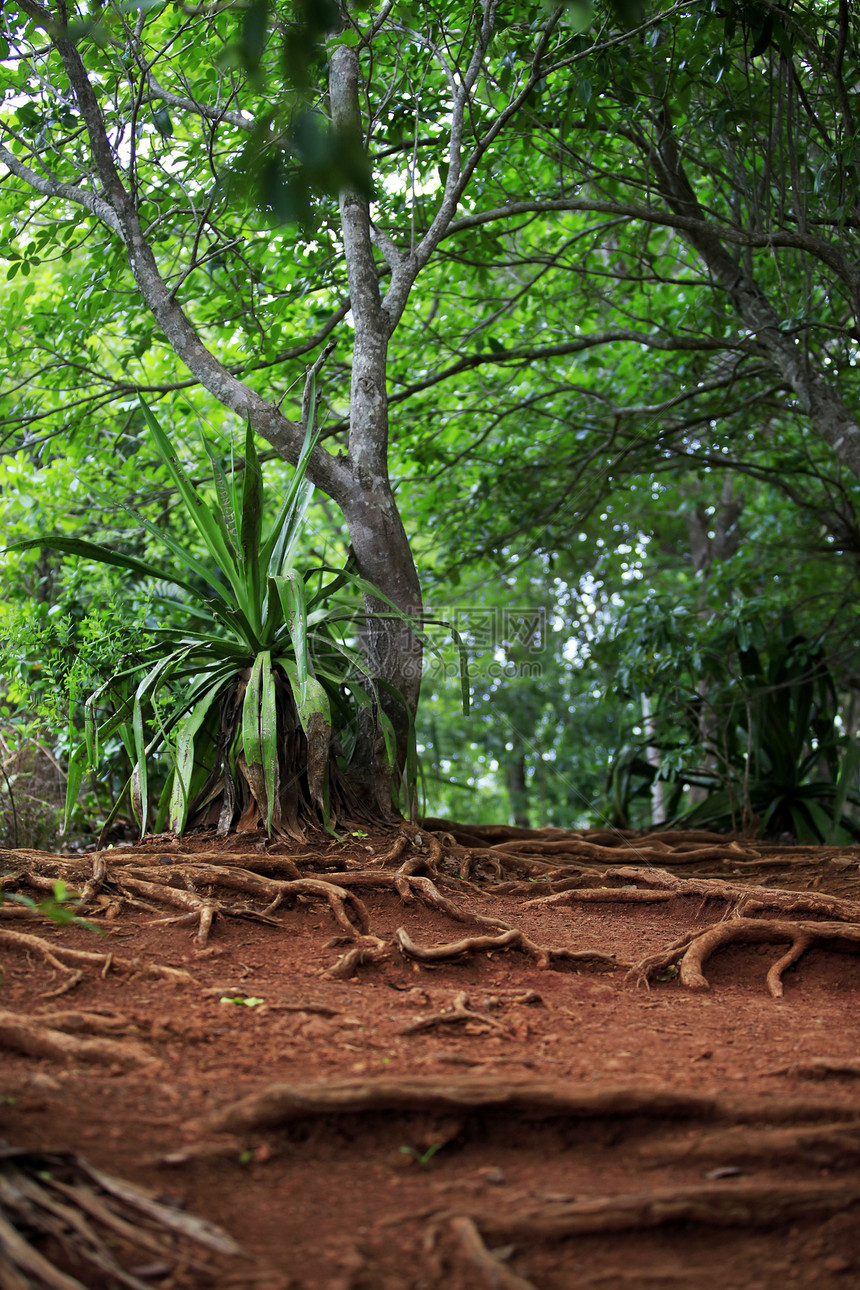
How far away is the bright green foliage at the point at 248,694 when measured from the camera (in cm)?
345

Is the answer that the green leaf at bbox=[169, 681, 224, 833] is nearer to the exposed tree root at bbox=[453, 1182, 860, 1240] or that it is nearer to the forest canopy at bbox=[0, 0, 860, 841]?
the forest canopy at bbox=[0, 0, 860, 841]

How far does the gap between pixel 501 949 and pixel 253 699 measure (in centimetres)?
131

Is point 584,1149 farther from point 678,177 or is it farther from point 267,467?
point 267,467

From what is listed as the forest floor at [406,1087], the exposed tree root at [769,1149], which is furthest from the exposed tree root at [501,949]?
the exposed tree root at [769,1149]

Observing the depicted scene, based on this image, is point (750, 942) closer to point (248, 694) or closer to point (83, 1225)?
point (248, 694)

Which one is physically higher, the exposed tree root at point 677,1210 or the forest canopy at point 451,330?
the forest canopy at point 451,330

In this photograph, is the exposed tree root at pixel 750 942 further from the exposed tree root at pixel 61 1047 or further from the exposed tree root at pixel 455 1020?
the exposed tree root at pixel 61 1047

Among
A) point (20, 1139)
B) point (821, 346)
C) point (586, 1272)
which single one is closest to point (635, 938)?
point (586, 1272)

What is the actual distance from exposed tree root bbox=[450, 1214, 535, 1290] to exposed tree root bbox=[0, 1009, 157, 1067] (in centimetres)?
72

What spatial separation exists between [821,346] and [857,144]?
5.51 ft

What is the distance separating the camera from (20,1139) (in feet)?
4.71

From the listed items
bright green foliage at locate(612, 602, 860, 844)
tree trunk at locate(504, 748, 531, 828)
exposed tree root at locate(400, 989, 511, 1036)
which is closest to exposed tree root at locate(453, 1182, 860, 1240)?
exposed tree root at locate(400, 989, 511, 1036)

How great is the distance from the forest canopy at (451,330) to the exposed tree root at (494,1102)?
5.02ft

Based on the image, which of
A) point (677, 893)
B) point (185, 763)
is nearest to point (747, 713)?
point (677, 893)
